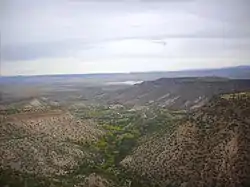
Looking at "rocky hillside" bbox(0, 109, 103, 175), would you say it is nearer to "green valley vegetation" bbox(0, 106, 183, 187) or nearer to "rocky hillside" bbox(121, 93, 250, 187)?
"green valley vegetation" bbox(0, 106, 183, 187)

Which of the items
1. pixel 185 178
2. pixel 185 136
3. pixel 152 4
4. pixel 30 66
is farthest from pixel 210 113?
pixel 30 66

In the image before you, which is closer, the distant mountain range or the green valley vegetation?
the green valley vegetation

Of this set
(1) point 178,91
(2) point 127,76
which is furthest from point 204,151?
(2) point 127,76

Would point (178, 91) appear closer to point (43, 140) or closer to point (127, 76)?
point (127, 76)

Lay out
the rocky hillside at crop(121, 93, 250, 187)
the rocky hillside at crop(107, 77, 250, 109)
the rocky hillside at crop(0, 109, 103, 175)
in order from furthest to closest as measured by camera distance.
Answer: the rocky hillside at crop(107, 77, 250, 109), the rocky hillside at crop(0, 109, 103, 175), the rocky hillside at crop(121, 93, 250, 187)

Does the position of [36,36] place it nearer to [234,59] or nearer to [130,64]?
[130,64]

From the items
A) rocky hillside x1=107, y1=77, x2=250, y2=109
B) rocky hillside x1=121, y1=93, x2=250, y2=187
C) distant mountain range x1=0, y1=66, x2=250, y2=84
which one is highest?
distant mountain range x1=0, y1=66, x2=250, y2=84

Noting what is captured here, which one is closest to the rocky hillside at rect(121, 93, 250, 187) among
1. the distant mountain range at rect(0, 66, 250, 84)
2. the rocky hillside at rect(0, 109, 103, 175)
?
the distant mountain range at rect(0, 66, 250, 84)

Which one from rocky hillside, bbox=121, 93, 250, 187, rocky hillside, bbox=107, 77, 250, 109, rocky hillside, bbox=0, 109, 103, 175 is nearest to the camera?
rocky hillside, bbox=121, 93, 250, 187
